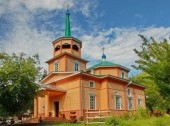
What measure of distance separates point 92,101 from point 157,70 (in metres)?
19.6

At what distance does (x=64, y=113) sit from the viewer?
102 ft

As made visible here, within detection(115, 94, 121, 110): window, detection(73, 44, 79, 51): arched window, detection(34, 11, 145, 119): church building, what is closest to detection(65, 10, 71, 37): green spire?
detection(34, 11, 145, 119): church building

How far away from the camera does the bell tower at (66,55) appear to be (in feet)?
116

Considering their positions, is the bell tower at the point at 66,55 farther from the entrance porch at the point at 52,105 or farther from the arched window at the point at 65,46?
the entrance porch at the point at 52,105

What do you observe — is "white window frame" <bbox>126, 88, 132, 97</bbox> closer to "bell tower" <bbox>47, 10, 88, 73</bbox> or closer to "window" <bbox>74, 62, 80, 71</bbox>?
"bell tower" <bbox>47, 10, 88, 73</bbox>

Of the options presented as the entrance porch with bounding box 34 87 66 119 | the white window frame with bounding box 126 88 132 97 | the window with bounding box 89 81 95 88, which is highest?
the window with bounding box 89 81 95 88

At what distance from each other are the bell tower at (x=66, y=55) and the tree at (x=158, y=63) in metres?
22.0

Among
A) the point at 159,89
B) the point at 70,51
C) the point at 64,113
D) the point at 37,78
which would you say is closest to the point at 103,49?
the point at 70,51

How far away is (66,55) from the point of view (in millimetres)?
35188

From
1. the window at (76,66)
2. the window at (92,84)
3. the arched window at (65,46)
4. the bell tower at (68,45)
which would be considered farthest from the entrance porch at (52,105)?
the arched window at (65,46)

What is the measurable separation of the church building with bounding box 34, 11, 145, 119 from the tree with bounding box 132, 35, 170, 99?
15293mm

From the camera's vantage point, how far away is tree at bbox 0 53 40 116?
21938 mm

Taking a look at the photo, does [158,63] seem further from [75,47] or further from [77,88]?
[75,47]

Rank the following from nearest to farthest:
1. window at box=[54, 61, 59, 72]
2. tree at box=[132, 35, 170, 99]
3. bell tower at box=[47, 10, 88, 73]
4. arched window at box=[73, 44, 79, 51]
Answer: tree at box=[132, 35, 170, 99] → bell tower at box=[47, 10, 88, 73] → window at box=[54, 61, 59, 72] → arched window at box=[73, 44, 79, 51]
